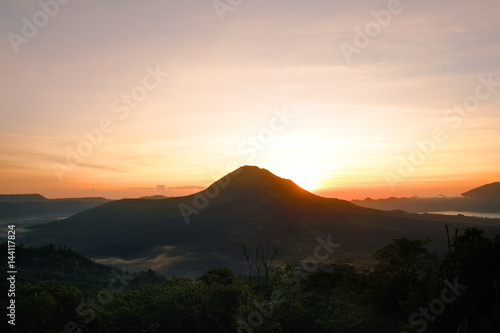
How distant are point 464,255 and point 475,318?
16.8ft

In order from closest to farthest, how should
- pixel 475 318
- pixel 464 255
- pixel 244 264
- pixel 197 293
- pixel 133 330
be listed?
1. pixel 475 318
2. pixel 464 255
3. pixel 133 330
4. pixel 197 293
5. pixel 244 264

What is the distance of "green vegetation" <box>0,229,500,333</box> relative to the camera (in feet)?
105

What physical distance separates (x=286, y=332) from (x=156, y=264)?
13463 cm

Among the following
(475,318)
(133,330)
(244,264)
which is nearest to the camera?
(475,318)

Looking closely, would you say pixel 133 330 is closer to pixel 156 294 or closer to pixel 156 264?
pixel 156 294

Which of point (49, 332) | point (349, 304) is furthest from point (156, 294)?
point (349, 304)

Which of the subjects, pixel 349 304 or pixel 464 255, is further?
pixel 349 304

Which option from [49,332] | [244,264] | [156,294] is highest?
[156,294]

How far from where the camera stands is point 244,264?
6324 inches

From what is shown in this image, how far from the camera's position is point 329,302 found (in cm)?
4459

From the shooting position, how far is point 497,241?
106ft

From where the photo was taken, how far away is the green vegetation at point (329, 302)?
32.2 meters

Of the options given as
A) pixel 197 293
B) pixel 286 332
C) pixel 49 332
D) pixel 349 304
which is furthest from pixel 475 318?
pixel 49 332

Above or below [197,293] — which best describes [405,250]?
above
